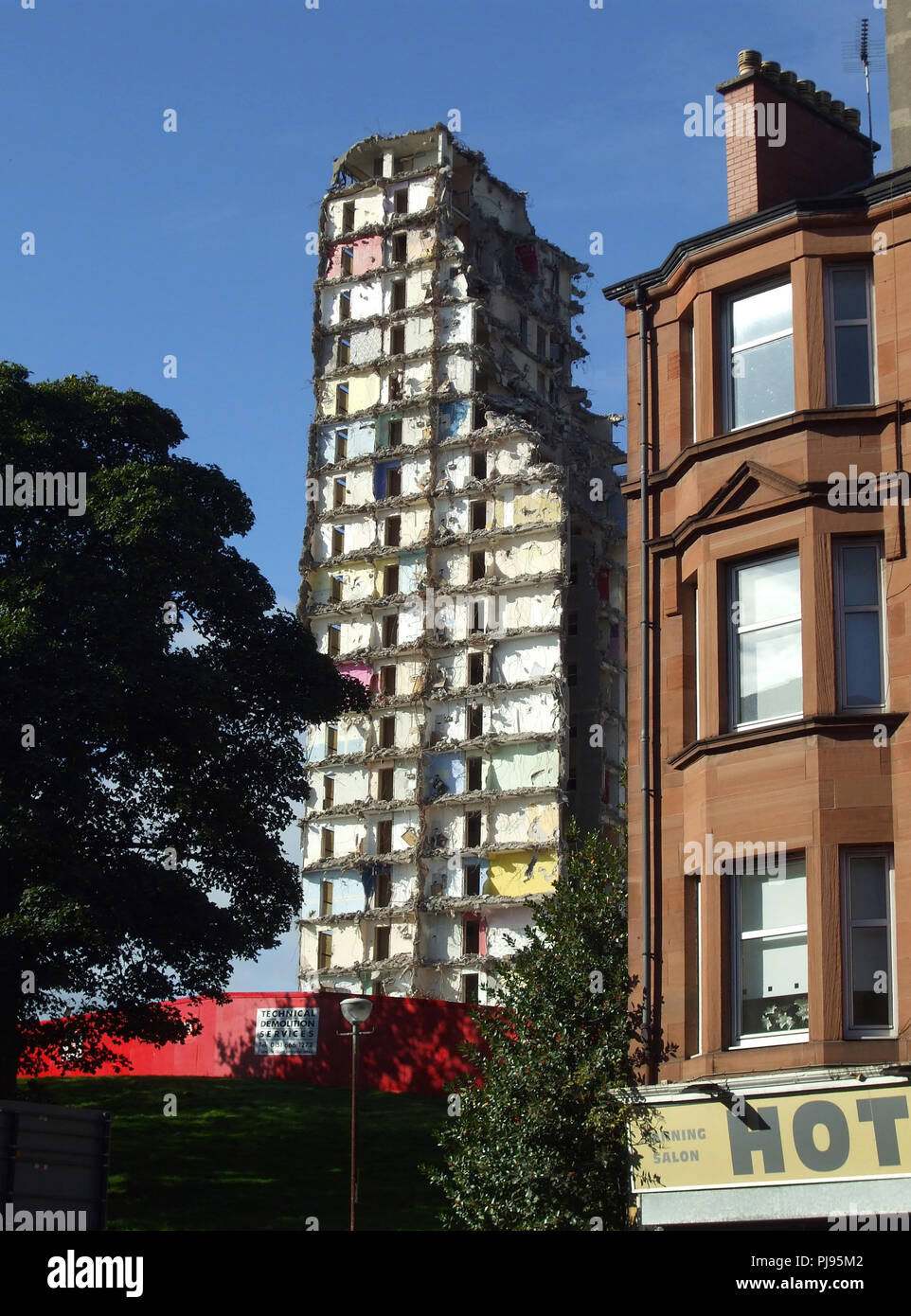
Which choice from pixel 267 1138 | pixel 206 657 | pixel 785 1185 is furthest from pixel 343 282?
pixel 785 1185

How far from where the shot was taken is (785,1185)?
2359cm

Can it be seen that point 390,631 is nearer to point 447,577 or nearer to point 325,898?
point 447,577

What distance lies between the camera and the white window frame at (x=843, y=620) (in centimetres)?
2458

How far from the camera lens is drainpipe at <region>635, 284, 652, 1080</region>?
86.9 ft

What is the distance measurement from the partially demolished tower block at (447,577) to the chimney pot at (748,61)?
5052 cm

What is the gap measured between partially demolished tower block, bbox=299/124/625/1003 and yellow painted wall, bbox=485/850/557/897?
120 mm

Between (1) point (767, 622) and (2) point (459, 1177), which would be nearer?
(1) point (767, 622)

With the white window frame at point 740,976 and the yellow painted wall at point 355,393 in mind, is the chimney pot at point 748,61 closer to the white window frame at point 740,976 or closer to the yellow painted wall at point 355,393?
the white window frame at point 740,976

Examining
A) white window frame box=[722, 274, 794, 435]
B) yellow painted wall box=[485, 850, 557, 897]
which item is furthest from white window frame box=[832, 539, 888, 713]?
yellow painted wall box=[485, 850, 557, 897]

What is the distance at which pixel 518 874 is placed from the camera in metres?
78.8

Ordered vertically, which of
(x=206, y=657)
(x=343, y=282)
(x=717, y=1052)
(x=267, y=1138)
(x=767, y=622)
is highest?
(x=343, y=282)

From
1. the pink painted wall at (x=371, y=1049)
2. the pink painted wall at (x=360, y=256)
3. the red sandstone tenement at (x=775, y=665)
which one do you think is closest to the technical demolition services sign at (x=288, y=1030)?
the pink painted wall at (x=371, y=1049)

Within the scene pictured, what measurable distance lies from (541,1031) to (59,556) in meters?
22.2
